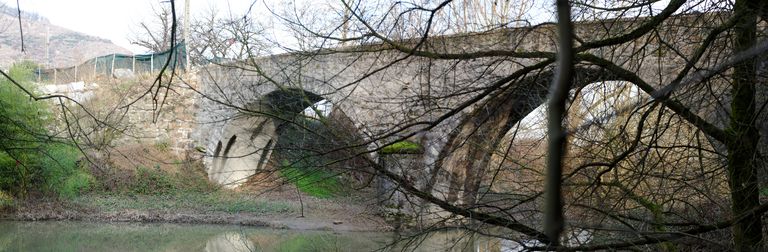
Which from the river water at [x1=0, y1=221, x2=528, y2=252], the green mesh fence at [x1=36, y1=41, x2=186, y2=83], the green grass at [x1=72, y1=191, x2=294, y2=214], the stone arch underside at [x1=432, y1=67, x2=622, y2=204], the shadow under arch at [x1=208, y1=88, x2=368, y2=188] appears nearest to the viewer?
the stone arch underside at [x1=432, y1=67, x2=622, y2=204]

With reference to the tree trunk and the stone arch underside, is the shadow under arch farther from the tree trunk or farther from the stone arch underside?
the tree trunk

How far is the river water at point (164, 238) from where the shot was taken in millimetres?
11336

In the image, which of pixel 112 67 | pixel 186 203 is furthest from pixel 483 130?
A: pixel 112 67

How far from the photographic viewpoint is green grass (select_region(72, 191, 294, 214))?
1552cm

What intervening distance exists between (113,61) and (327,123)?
1708 cm

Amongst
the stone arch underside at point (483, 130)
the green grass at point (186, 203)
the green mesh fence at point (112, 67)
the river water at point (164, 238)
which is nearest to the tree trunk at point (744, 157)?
the stone arch underside at point (483, 130)

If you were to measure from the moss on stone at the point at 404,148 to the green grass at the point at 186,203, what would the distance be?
30.5 feet

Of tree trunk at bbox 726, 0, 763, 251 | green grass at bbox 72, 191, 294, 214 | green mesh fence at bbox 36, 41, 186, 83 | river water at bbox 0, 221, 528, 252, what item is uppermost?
green mesh fence at bbox 36, 41, 186, 83

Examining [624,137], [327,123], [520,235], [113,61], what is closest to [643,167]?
[624,137]

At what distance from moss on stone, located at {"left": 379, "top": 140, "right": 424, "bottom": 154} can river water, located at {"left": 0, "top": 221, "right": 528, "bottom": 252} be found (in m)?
4.57

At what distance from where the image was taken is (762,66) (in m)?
3.26

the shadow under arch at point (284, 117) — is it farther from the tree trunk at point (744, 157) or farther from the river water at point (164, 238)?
the river water at point (164, 238)

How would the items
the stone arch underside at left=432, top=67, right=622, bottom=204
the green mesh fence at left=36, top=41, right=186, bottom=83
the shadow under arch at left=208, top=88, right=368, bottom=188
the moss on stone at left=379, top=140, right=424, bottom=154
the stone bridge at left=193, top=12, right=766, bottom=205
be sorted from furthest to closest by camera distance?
the green mesh fence at left=36, top=41, right=186, bottom=83 < the moss on stone at left=379, top=140, right=424, bottom=154 < the shadow under arch at left=208, top=88, right=368, bottom=188 < the stone arch underside at left=432, top=67, right=622, bottom=204 < the stone bridge at left=193, top=12, right=766, bottom=205

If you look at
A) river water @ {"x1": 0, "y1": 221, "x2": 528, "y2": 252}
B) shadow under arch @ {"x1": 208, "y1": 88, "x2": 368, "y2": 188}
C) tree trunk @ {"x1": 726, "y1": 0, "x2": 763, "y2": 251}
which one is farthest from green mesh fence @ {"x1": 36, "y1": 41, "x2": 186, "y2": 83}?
tree trunk @ {"x1": 726, "y1": 0, "x2": 763, "y2": 251}
